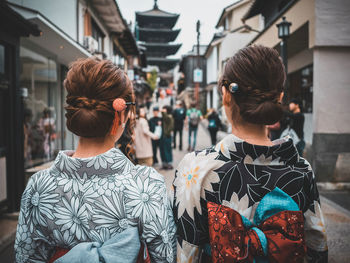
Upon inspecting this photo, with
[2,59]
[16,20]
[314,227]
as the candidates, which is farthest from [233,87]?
[2,59]

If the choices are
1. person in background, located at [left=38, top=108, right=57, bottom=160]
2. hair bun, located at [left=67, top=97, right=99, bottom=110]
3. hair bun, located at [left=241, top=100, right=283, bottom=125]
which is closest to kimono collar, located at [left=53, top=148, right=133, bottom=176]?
hair bun, located at [left=67, top=97, right=99, bottom=110]

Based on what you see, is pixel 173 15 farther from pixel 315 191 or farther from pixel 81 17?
pixel 315 191

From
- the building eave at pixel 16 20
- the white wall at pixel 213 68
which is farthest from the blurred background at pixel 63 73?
the white wall at pixel 213 68

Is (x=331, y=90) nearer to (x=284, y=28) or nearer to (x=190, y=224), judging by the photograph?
(x=284, y=28)

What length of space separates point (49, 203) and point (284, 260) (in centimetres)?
118

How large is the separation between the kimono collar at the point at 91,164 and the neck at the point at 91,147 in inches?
2.5

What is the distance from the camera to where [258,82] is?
4.61ft

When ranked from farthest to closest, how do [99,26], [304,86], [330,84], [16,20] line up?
[99,26] < [304,86] < [330,84] < [16,20]

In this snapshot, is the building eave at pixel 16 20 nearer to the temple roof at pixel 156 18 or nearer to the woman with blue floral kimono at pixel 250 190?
the woman with blue floral kimono at pixel 250 190

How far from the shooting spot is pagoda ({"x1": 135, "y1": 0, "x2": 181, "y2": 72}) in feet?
167

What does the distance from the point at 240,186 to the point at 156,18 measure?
2124 inches

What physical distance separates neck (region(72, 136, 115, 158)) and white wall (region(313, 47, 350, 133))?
255 inches

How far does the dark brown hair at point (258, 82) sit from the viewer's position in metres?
1.41

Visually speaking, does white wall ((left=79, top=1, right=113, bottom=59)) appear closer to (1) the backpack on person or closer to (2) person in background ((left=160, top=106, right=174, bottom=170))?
(2) person in background ((left=160, top=106, right=174, bottom=170))
